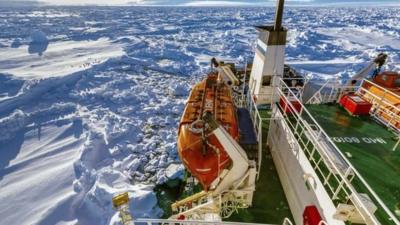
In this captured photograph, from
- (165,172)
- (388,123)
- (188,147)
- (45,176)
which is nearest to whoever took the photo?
(188,147)

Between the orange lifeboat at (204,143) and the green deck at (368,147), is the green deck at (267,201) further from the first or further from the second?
the green deck at (368,147)

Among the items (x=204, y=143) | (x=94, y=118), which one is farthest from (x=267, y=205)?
(x=94, y=118)

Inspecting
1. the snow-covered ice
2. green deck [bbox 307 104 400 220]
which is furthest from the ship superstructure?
the snow-covered ice

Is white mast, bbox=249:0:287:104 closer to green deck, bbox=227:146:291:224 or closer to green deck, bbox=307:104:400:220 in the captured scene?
green deck, bbox=307:104:400:220

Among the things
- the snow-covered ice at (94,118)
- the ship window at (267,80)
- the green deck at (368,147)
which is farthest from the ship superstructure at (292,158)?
the snow-covered ice at (94,118)

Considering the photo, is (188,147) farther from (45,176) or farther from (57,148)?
(57,148)

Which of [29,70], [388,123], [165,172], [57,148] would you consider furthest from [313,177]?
[29,70]
